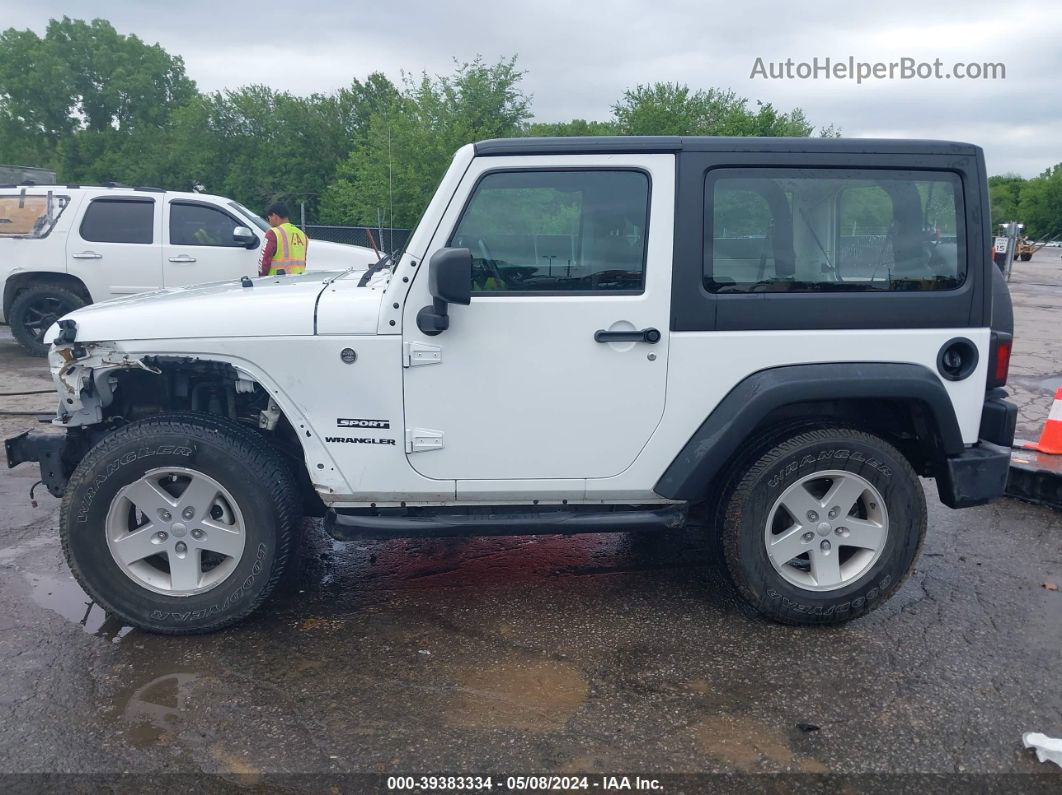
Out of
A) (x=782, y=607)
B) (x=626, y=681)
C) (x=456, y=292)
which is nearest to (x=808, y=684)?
(x=782, y=607)

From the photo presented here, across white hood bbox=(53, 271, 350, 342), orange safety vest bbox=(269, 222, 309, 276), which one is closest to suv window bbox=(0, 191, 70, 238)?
orange safety vest bbox=(269, 222, 309, 276)

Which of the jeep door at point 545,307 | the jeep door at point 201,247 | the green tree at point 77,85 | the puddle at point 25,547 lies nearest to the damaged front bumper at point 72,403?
the puddle at point 25,547

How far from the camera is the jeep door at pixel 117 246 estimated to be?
31.1 feet

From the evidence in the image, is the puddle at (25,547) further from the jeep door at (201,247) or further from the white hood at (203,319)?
the jeep door at (201,247)

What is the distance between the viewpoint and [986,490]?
3.59 m

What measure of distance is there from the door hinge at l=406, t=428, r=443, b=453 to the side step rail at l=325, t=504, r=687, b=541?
0.32 meters

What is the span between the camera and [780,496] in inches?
139

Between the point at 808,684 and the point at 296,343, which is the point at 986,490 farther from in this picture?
the point at 296,343

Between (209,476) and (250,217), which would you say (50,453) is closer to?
(209,476)

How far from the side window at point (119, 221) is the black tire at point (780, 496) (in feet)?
27.6

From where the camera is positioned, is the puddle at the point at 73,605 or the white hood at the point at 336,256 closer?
the puddle at the point at 73,605

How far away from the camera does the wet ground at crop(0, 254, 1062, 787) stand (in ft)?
9.13

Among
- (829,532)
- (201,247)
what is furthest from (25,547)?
(201,247)

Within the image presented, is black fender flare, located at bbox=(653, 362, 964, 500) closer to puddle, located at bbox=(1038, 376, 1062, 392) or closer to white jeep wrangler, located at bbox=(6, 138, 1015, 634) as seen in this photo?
white jeep wrangler, located at bbox=(6, 138, 1015, 634)
